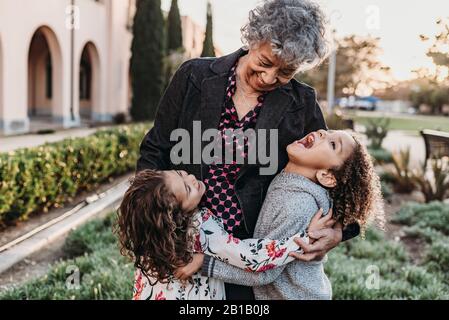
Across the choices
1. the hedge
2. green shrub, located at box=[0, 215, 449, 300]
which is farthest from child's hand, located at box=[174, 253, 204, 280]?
the hedge

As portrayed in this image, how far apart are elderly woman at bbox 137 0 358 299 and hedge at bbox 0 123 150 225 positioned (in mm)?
3351

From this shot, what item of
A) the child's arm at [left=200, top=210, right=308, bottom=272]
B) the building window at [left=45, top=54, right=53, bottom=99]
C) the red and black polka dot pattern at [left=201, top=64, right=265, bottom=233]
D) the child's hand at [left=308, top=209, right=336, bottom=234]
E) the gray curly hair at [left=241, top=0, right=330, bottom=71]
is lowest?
the child's arm at [left=200, top=210, right=308, bottom=272]

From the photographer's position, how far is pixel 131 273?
3.77 meters

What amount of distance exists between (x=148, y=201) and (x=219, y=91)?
0.48 meters

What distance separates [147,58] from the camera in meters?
16.0

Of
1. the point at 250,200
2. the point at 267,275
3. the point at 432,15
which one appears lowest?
the point at 267,275

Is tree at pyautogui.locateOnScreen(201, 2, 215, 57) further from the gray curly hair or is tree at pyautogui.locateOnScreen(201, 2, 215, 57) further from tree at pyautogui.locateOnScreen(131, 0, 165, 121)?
tree at pyautogui.locateOnScreen(131, 0, 165, 121)

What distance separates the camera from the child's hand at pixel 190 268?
1.73m

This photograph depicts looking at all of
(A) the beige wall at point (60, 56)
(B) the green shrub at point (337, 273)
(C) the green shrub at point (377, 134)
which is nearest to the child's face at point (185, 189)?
(B) the green shrub at point (337, 273)

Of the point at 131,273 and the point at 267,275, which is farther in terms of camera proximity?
the point at 131,273

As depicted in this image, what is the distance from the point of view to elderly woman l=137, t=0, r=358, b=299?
5.57 ft

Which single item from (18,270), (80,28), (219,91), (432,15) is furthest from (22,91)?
(219,91)

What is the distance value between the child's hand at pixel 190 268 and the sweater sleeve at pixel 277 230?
0.02 metres

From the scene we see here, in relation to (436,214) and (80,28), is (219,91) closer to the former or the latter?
(436,214)
